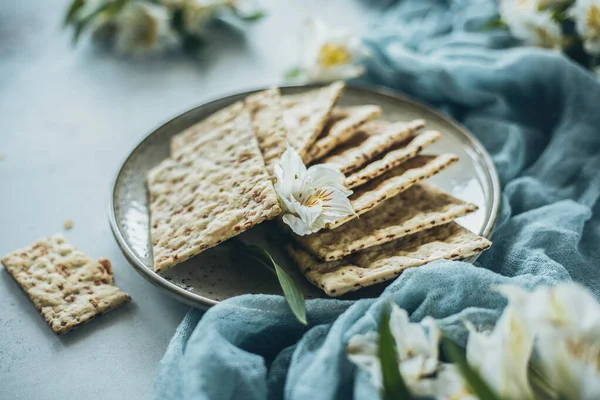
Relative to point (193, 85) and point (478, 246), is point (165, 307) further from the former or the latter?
point (193, 85)

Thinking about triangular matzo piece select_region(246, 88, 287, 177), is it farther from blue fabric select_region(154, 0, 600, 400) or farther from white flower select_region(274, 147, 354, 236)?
blue fabric select_region(154, 0, 600, 400)

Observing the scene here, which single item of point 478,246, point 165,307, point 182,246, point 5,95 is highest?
point 5,95

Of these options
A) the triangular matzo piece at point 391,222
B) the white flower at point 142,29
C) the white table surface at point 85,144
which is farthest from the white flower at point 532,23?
the white flower at point 142,29

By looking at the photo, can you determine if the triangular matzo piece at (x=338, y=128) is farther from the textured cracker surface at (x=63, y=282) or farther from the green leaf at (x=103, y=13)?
the green leaf at (x=103, y=13)

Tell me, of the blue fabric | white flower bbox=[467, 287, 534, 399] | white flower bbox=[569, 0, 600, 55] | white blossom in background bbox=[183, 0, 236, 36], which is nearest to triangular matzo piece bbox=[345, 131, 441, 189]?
the blue fabric

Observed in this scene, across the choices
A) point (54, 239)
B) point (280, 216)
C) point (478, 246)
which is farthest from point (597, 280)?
point (54, 239)

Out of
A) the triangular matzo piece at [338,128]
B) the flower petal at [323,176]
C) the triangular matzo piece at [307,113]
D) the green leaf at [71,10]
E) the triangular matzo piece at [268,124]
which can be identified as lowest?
the triangular matzo piece at [338,128]
